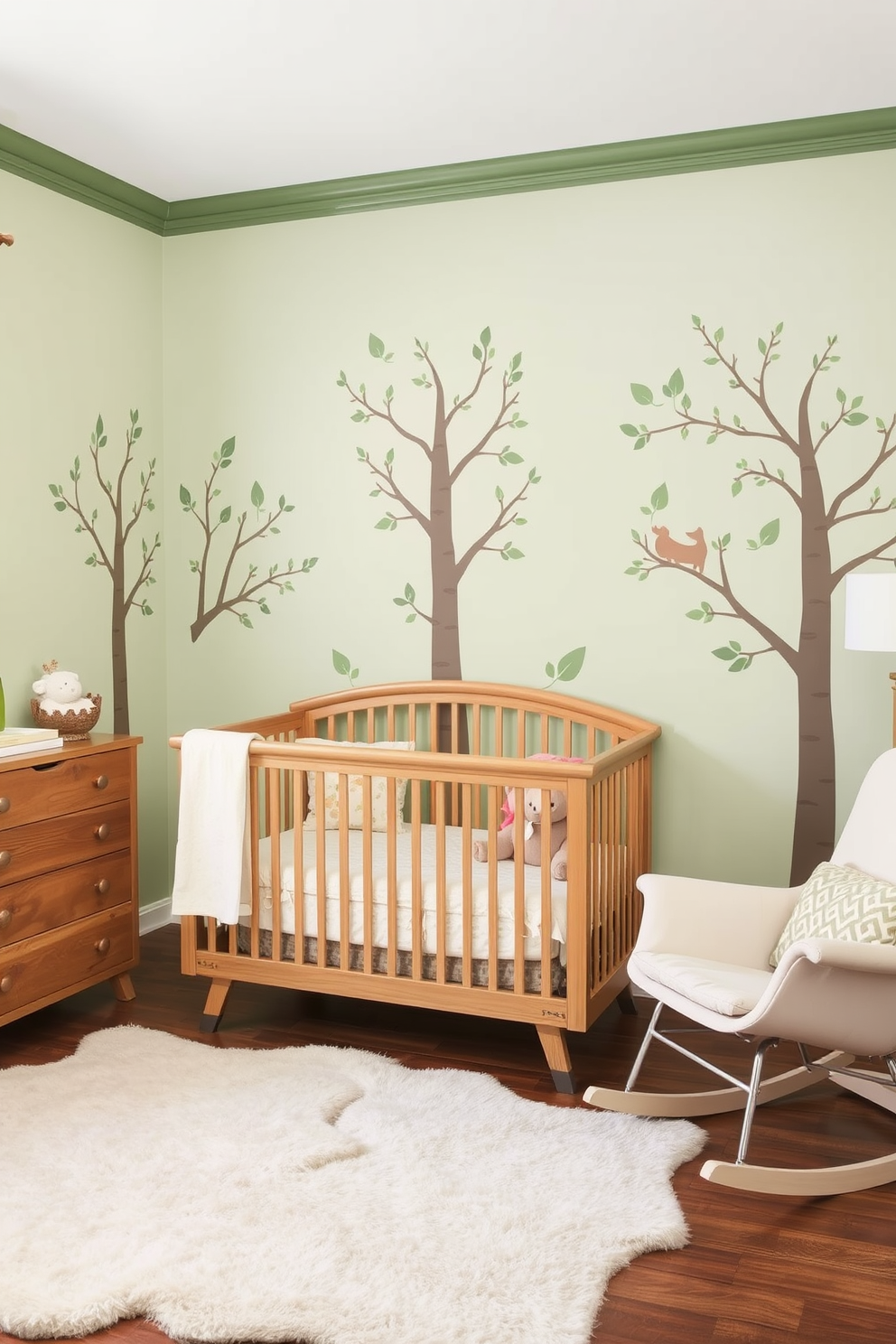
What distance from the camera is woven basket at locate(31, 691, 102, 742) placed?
3262 mm

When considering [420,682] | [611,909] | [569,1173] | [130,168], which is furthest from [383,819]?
[130,168]

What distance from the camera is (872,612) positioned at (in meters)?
2.65

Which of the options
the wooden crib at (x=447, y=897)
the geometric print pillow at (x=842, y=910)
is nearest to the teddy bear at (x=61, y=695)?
the wooden crib at (x=447, y=897)

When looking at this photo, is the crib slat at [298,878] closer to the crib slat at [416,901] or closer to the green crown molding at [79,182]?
the crib slat at [416,901]

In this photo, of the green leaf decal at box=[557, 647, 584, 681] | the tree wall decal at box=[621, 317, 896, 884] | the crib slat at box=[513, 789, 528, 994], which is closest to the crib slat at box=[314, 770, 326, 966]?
the crib slat at box=[513, 789, 528, 994]

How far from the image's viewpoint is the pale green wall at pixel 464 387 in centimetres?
322

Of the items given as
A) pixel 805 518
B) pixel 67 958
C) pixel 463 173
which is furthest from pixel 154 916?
pixel 463 173

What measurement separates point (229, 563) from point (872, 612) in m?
2.22

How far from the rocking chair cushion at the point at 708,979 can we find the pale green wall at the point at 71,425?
79.5 inches

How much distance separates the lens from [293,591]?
12.6 feet

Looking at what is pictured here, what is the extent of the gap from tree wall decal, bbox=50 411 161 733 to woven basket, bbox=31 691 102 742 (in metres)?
0.49

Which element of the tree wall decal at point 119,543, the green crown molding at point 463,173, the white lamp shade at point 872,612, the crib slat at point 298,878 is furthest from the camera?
the tree wall decal at point 119,543

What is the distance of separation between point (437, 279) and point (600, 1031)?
2364mm

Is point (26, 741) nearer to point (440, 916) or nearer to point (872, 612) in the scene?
point (440, 916)
